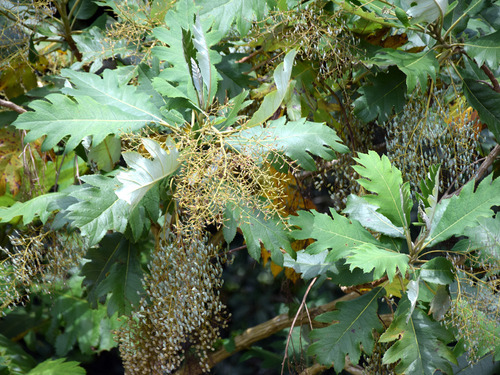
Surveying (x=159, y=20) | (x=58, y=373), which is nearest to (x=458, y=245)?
(x=159, y=20)

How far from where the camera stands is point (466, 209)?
1216mm

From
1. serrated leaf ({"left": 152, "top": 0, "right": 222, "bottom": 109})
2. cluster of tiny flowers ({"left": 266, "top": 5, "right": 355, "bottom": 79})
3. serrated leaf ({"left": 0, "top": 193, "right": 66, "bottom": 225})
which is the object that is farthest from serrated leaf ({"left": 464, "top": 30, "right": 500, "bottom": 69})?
serrated leaf ({"left": 0, "top": 193, "right": 66, "bottom": 225})

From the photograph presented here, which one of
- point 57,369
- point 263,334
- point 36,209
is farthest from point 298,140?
point 57,369

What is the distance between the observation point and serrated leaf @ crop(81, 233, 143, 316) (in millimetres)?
1455

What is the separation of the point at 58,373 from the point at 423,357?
1.34 metres

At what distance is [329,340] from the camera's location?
4.16ft

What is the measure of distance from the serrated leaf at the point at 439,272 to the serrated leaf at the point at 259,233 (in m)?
0.32

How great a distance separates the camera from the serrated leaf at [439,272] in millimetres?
1172

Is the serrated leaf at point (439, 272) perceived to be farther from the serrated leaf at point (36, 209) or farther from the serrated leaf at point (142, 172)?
the serrated leaf at point (36, 209)

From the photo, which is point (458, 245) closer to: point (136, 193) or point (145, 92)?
point (136, 193)

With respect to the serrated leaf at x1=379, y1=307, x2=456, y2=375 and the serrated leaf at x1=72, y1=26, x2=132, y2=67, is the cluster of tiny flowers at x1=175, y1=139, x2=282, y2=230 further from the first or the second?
the serrated leaf at x1=72, y1=26, x2=132, y2=67

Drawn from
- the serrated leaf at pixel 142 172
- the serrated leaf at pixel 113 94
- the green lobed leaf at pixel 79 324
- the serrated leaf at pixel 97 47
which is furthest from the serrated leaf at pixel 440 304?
the green lobed leaf at pixel 79 324

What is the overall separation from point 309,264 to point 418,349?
0.34m

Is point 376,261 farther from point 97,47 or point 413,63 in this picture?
point 97,47
